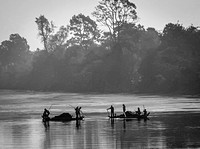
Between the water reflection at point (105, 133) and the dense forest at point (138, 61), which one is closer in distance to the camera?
the water reflection at point (105, 133)

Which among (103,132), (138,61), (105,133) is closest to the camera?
(105,133)

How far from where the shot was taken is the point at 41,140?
61.9m

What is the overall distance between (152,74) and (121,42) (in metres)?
21.7

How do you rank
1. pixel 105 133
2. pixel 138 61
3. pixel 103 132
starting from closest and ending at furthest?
1. pixel 105 133
2. pixel 103 132
3. pixel 138 61

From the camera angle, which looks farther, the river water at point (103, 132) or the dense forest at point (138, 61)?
the dense forest at point (138, 61)

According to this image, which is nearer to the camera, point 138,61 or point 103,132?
point 103,132

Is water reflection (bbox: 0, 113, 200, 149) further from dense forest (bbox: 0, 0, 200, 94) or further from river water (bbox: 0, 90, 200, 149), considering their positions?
dense forest (bbox: 0, 0, 200, 94)

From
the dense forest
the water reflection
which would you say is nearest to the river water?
the water reflection

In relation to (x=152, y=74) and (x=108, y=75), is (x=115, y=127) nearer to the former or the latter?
(x=152, y=74)

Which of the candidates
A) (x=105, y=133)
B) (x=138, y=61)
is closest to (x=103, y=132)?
(x=105, y=133)

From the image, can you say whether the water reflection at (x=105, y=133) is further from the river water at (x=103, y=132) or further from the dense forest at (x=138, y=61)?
the dense forest at (x=138, y=61)

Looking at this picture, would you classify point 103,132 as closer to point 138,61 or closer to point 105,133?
point 105,133

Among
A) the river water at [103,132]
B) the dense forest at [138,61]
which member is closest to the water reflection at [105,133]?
the river water at [103,132]

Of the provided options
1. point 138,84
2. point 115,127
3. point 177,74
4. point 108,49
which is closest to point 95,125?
point 115,127
